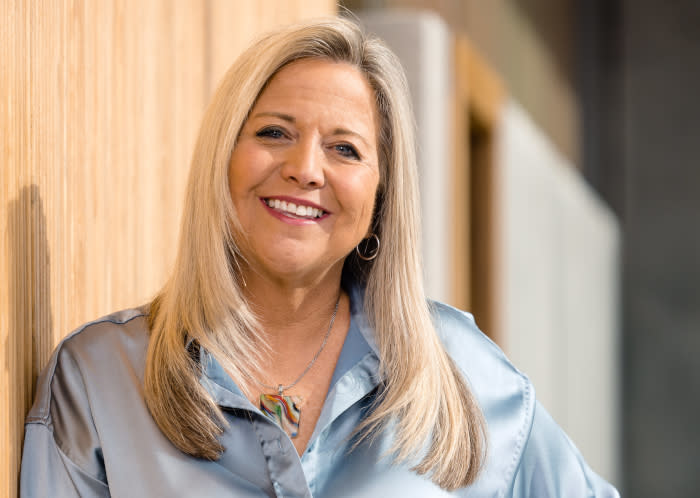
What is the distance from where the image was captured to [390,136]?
5.41ft

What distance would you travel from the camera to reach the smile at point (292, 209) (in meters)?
1.52

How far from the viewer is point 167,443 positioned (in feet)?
4.76

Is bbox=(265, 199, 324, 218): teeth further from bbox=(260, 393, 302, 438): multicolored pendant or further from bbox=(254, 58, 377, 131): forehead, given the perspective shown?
bbox=(260, 393, 302, 438): multicolored pendant

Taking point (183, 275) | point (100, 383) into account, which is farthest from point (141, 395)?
point (183, 275)

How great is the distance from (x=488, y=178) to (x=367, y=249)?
2.60 metres

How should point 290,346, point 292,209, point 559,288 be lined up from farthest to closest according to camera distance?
point 559,288 → point 290,346 → point 292,209

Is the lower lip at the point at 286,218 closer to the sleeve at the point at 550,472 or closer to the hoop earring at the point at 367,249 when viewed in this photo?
the hoop earring at the point at 367,249

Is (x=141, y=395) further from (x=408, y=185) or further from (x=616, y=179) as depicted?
(x=616, y=179)

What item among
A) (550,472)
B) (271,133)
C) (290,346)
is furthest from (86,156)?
(550,472)

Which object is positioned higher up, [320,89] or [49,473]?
[320,89]

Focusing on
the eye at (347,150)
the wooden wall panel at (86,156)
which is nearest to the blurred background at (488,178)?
the wooden wall panel at (86,156)

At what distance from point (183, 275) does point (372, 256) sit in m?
0.33

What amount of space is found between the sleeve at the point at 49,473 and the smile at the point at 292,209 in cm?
46

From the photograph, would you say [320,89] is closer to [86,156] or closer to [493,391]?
[86,156]
